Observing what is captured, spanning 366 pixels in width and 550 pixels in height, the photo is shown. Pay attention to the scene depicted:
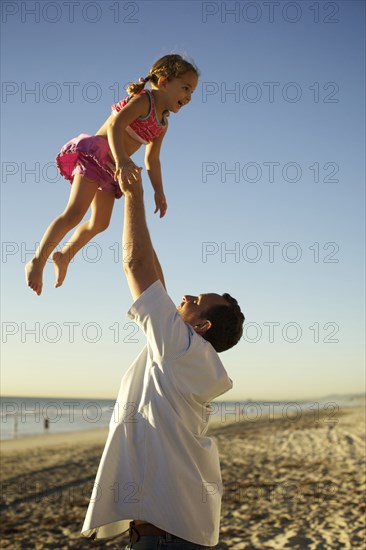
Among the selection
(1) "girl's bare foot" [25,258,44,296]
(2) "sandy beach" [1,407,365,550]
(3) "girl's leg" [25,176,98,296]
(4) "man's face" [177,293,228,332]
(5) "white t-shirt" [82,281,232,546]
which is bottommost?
(2) "sandy beach" [1,407,365,550]

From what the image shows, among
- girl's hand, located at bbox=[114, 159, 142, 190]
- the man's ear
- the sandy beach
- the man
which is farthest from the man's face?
the sandy beach

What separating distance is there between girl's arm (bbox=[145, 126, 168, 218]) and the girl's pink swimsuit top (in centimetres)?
16

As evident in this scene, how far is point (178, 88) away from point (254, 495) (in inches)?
483

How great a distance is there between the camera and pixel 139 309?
8.47 feet

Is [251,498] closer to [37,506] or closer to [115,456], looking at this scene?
[37,506]

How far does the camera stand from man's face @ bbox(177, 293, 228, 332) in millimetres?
2914

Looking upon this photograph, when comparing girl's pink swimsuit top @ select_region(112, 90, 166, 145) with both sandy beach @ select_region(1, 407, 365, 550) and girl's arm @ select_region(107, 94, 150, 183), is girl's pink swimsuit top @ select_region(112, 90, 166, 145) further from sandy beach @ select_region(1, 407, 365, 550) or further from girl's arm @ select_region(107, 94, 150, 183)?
sandy beach @ select_region(1, 407, 365, 550)

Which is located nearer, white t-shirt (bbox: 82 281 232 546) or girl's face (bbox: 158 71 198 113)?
white t-shirt (bbox: 82 281 232 546)

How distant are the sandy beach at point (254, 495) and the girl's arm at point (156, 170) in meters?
8.28

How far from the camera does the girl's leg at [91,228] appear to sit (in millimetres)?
3318

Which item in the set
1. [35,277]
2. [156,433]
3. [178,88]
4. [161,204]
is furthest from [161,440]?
[178,88]

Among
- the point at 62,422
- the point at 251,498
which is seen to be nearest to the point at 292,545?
the point at 251,498

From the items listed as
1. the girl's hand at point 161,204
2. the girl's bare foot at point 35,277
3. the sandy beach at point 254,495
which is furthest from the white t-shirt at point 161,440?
the sandy beach at point 254,495

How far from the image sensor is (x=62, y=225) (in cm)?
313
